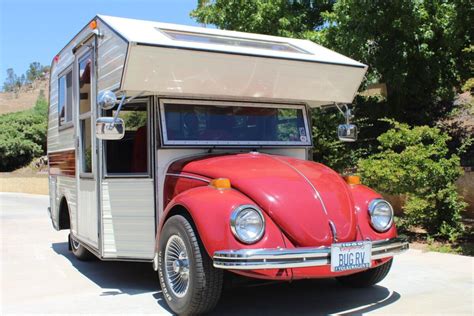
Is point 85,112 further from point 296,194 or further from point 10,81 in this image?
point 10,81

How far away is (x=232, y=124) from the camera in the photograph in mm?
5895

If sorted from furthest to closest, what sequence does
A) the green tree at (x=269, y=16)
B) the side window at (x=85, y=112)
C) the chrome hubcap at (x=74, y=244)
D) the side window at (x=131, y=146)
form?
the green tree at (x=269, y=16), the chrome hubcap at (x=74, y=244), the side window at (x=85, y=112), the side window at (x=131, y=146)

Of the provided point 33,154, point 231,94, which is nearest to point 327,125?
point 231,94

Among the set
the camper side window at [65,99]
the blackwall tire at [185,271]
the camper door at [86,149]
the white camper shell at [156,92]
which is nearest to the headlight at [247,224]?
the blackwall tire at [185,271]

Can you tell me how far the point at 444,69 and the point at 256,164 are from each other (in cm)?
849

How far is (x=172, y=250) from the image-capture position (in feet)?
16.0

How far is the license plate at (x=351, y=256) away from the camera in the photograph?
430 cm

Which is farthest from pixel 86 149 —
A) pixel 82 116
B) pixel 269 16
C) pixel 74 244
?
pixel 269 16

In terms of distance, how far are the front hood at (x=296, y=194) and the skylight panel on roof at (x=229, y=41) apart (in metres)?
1.31

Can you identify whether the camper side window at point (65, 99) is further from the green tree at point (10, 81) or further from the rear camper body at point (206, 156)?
the green tree at point (10, 81)

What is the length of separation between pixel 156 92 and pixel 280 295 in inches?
95.7

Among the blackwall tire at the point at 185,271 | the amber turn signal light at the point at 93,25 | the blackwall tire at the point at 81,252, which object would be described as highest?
the amber turn signal light at the point at 93,25

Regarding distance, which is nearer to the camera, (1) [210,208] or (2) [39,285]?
(1) [210,208]

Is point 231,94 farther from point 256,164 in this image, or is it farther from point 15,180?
point 15,180
